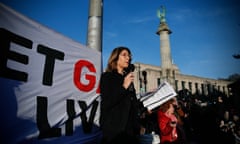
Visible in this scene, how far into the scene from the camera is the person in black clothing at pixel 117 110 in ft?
5.35

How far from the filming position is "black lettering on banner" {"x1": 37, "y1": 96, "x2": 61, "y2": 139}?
1.97m

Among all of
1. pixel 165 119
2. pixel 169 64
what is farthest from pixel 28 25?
pixel 169 64

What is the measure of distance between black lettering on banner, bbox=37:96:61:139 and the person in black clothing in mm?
750

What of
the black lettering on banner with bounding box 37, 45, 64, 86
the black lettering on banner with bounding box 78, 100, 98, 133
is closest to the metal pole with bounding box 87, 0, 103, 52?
the black lettering on banner with bounding box 37, 45, 64, 86

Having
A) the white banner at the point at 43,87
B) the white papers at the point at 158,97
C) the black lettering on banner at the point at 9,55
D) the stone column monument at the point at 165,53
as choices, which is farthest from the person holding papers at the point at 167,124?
the stone column monument at the point at 165,53

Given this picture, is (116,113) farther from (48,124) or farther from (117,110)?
(48,124)

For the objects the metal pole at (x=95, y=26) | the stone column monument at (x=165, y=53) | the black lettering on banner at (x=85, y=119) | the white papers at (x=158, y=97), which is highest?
the stone column monument at (x=165, y=53)

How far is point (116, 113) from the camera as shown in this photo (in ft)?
5.54

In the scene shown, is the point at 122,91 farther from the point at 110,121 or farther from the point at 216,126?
the point at 216,126

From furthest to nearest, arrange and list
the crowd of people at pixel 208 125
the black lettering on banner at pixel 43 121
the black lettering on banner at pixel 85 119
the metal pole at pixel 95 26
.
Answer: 1. the crowd of people at pixel 208 125
2. the metal pole at pixel 95 26
3. the black lettering on banner at pixel 85 119
4. the black lettering on banner at pixel 43 121

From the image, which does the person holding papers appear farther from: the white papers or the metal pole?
the metal pole

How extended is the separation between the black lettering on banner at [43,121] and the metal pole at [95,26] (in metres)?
1.48

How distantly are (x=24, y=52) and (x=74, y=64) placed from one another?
791mm

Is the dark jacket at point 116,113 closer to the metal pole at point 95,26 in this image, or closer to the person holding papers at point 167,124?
the person holding papers at point 167,124
